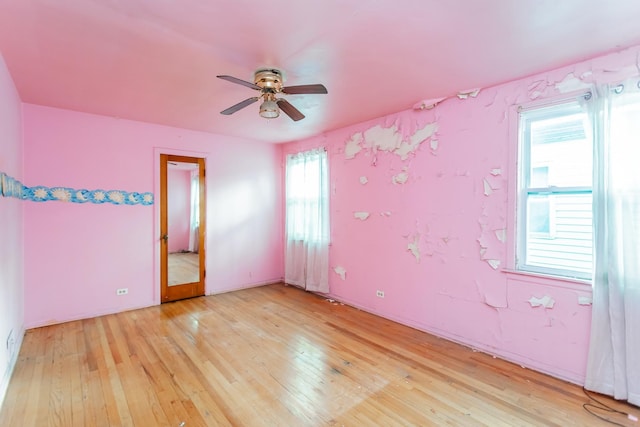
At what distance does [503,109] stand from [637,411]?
252 centimetres

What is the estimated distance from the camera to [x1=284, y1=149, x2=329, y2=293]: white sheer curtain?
4.64 meters

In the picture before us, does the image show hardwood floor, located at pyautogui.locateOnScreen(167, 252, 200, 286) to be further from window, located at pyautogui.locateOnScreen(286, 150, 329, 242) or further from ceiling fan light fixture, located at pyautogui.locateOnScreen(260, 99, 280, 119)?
ceiling fan light fixture, located at pyautogui.locateOnScreen(260, 99, 280, 119)

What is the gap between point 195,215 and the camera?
4.66 meters

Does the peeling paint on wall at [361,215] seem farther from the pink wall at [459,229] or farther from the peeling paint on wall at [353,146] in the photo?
the peeling paint on wall at [353,146]

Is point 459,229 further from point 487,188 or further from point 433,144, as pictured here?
point 433,144

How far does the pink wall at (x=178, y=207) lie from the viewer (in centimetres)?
441

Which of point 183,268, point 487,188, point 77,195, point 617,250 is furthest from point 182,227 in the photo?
point 617,250

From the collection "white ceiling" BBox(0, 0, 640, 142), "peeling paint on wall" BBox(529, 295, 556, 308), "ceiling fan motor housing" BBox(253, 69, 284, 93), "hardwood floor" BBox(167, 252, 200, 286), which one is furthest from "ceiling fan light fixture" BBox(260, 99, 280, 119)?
"hardwood floor" BBox(167, 252, 200, 286)

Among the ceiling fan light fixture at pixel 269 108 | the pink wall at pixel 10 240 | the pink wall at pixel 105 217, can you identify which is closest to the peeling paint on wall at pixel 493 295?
the ceiling fan light fixture at pixel 269 108

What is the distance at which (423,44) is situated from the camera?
6.95 ft

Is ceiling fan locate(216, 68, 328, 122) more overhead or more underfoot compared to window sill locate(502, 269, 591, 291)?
more overhead

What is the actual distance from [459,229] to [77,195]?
455 centimetres

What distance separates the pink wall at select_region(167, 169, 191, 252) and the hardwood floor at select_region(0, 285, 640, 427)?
126cm

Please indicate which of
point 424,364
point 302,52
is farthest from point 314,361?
point 302,52
